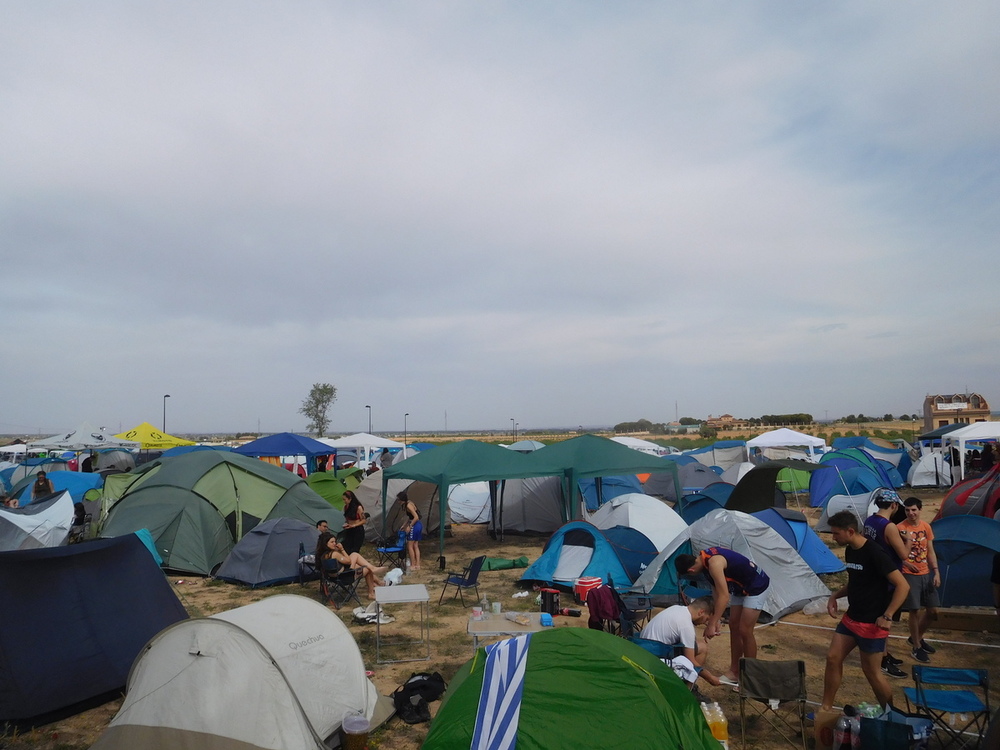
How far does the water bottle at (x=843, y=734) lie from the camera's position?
456cm

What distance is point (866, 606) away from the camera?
194 inches

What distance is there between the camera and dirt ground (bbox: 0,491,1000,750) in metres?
5.59

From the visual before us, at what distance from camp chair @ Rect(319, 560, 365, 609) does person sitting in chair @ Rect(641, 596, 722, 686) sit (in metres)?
5.57

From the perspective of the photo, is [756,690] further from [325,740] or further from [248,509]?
[248,509]

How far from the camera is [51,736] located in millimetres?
5676

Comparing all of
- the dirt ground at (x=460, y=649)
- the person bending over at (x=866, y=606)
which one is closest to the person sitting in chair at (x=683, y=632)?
the dirt ground at (x=460, y=649)

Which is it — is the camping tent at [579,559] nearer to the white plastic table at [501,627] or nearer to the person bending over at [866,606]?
the white plastic table at [501,627]

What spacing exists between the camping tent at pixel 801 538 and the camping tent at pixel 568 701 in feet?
21.3

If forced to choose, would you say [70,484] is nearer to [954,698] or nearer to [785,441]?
[954,698]

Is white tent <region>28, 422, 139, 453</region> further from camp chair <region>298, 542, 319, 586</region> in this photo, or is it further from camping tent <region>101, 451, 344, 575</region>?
camp chair <region>298, 542, 319, 586</region>

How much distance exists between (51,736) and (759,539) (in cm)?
836

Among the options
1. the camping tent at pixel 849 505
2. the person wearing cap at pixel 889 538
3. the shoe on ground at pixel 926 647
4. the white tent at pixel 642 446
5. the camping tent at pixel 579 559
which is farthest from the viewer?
the white tent at pixel 642 446

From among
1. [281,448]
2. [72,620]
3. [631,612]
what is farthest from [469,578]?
[281,448]

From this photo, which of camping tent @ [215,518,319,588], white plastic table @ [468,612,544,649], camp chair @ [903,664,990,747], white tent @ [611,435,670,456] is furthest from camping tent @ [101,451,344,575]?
white tent @ [611,435,670,456]
